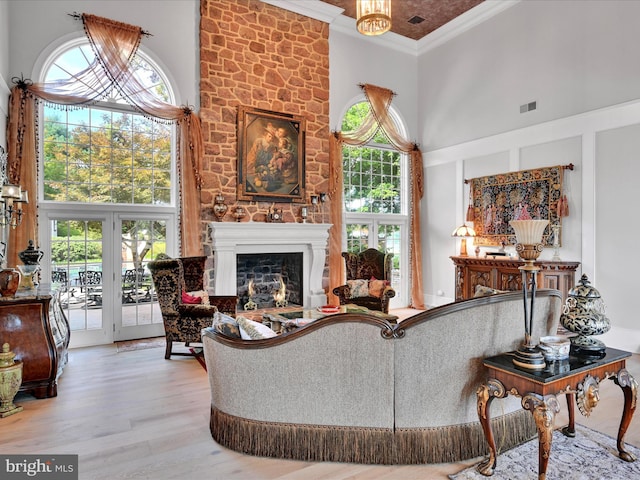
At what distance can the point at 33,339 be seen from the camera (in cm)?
332

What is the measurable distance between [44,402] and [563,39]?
24.1 feet

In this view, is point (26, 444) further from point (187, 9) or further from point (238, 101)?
point (187, 9)

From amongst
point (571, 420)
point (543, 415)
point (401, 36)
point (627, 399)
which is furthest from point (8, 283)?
point (401, 36)

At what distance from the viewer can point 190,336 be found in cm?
430

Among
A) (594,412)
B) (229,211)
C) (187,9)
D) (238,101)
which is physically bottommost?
(594,412)

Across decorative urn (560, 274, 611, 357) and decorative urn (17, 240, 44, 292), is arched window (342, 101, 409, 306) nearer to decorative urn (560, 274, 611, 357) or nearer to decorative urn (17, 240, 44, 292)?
decorative urn (17, 240, 44, 292)

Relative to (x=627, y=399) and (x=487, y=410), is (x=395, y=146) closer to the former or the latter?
(x=627, y=399)

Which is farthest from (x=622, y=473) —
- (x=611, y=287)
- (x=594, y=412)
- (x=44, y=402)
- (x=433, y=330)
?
(x=44, y=402)

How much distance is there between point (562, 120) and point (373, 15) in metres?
3.58

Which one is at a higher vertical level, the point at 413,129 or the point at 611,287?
the point at 413,129

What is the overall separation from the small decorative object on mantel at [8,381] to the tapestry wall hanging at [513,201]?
19.9ft

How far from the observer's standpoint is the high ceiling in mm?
6320

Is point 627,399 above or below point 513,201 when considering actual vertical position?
below

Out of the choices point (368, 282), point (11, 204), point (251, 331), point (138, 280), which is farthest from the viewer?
A: point (368, 282)
